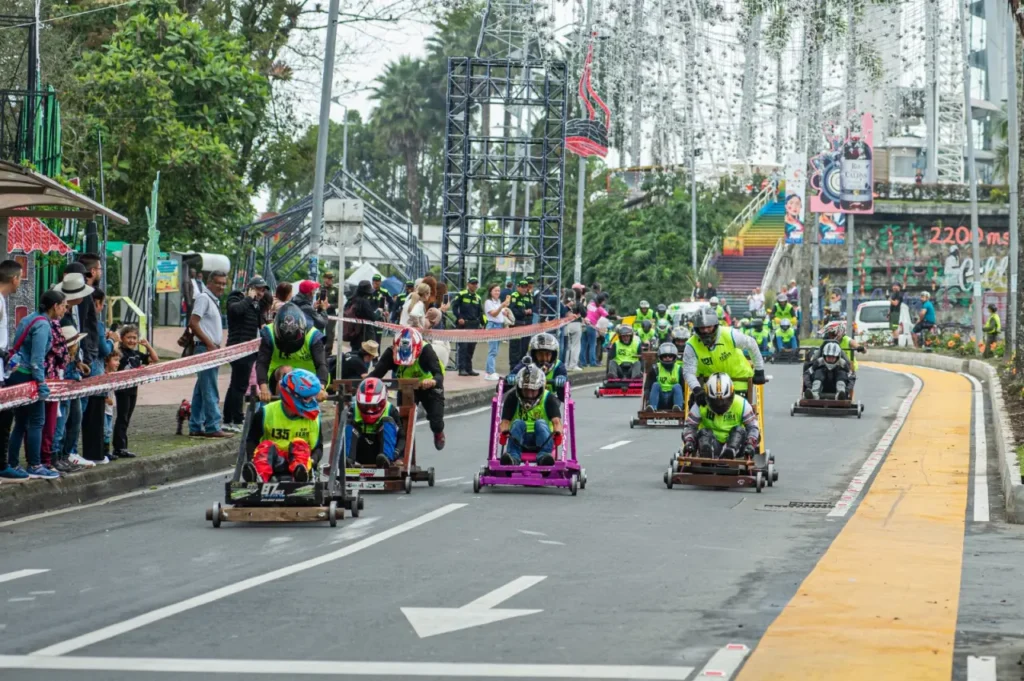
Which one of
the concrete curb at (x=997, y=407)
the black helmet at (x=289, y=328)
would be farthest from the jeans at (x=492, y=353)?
the black helmet at (x=289, y=328)

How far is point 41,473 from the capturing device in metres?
15.2

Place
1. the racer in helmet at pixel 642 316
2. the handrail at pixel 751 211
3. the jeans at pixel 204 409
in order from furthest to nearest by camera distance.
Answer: the handrail at pixel 751 211 < the racer in helmet at pixel 642 316 < the jeans at pixel 204 409

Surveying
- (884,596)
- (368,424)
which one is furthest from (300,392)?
(884,596)

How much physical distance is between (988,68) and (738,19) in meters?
38.1

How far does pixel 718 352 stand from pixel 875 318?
43505mm

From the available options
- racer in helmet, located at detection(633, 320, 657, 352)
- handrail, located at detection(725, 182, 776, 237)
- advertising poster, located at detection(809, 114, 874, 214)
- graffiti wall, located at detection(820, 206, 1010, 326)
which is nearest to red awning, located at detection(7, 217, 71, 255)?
racer in helmet, located at detection(633, 320, 657, 352)

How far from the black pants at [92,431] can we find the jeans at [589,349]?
2391 centimetres

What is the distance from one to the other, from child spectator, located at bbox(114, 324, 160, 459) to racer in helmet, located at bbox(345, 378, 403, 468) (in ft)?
8.21

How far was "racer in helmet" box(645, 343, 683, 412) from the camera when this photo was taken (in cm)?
2489

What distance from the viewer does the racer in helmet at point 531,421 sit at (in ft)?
54.4

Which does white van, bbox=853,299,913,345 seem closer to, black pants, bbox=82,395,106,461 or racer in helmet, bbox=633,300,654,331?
racer in helmet, bbox=633,300,654,331

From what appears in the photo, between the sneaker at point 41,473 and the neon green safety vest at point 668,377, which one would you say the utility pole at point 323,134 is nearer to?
the neon green safety vest at point 668,377

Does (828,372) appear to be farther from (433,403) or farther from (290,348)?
(290,348)

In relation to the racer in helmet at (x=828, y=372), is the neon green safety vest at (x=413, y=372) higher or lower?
lower
